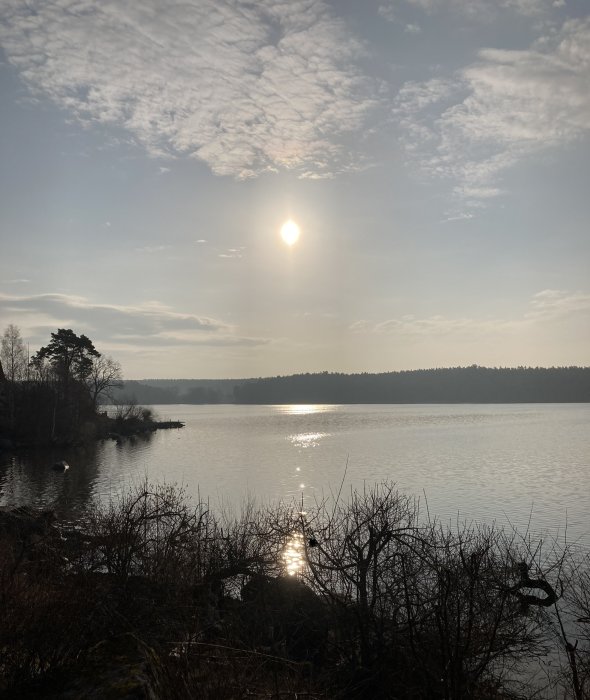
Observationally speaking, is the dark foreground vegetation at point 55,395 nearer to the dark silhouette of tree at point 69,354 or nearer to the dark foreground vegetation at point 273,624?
the dark silhouette of tree at point 69,354

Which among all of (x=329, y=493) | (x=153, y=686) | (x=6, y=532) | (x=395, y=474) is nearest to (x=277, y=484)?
(x=329, y=493)

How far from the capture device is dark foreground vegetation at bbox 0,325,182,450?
76250mm

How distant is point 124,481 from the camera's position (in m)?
45.8

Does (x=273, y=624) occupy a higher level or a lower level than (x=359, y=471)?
higher

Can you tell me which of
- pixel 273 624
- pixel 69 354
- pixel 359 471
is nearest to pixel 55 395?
pixel 69 354

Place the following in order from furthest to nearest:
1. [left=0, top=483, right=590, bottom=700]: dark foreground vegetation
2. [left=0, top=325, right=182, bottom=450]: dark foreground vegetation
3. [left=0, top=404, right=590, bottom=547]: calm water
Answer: [left=0, top=325, right=182, bottom=450]: dark foreground vegetation → [left=0, top=404, right=590, bottom=547]: calm water → [left=0, top=483, right=590, bottom=700]: dark foreground vegetation

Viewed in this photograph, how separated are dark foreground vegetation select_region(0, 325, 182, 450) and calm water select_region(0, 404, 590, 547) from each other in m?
6.07

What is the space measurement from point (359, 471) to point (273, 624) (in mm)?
36429

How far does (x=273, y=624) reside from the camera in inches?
555

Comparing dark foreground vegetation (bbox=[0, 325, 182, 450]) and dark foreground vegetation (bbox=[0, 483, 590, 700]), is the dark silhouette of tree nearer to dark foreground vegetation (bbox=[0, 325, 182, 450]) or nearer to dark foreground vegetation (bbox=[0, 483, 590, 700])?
dark foreground vegetation (bbox=[0, 325, 182, 450])

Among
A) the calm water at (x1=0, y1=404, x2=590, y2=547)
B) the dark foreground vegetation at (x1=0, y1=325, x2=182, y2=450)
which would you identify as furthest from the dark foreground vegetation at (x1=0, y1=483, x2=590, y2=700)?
the dark foreground vegetation at (x1=0, y1=325, x2=182, y2=450)

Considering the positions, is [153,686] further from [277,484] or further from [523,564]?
[277,484]

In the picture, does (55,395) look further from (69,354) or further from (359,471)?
(359,471)

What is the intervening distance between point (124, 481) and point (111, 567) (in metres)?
32.2
